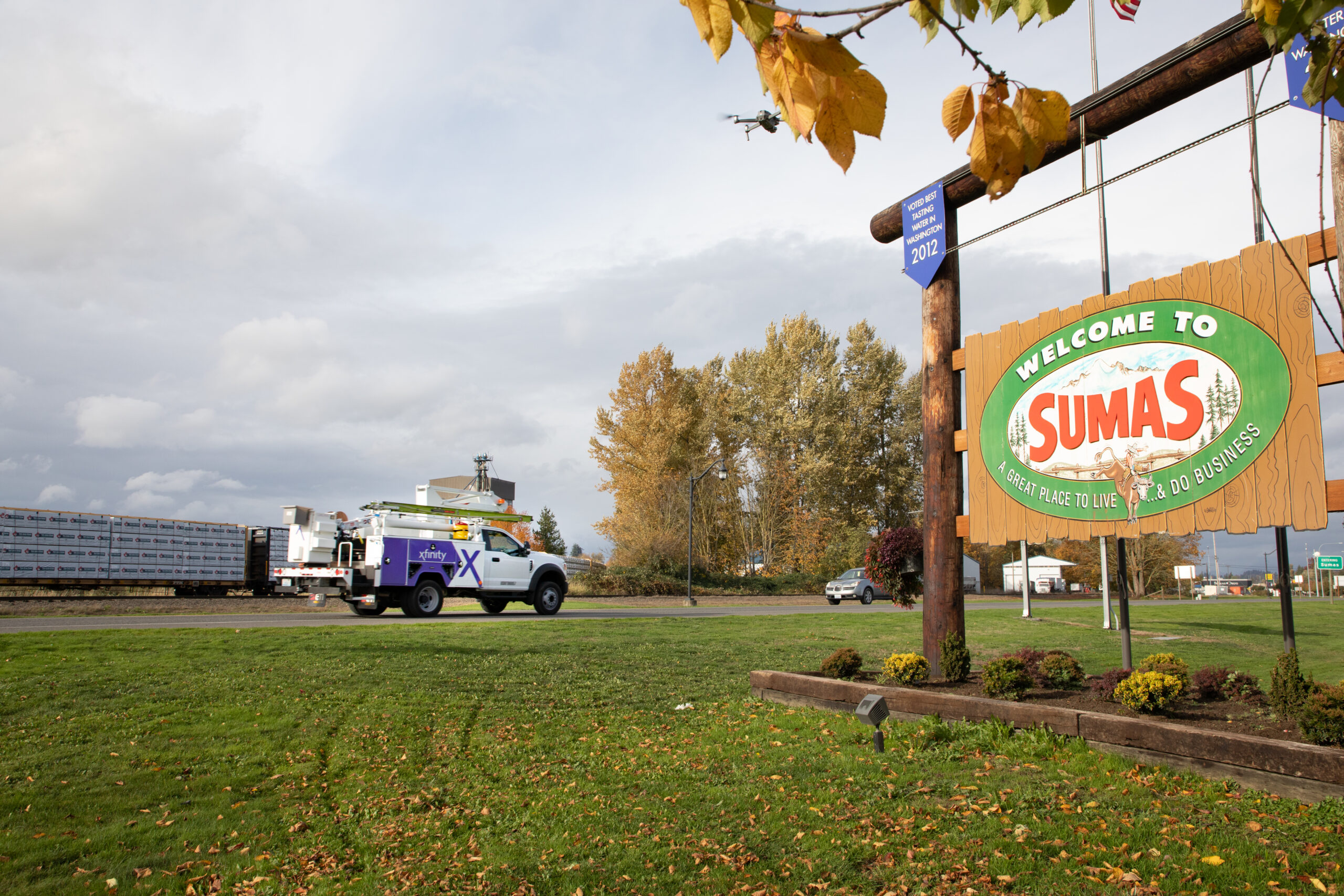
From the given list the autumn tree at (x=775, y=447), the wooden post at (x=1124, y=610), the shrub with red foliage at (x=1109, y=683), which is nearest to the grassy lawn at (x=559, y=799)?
the shrub with red foliage at (x=1109, y=683)

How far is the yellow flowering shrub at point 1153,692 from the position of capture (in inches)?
214

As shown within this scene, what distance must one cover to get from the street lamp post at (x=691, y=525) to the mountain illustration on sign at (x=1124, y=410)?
794 inches

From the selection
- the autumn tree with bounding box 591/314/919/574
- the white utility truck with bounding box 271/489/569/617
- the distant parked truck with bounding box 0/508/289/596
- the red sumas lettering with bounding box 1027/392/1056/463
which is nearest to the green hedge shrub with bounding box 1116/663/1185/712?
the red sumas lettering with bounding box 1027/392/1056/463

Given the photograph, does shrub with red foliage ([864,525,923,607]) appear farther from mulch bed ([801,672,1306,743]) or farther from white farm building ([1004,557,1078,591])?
white farm building ([1004,557,1078,591])

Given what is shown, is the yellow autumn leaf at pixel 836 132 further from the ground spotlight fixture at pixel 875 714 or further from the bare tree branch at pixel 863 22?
the ground spotlight fixture at pixel 875 714

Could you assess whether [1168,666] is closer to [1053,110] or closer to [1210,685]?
[1210,685]

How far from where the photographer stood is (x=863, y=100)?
81.6 inches

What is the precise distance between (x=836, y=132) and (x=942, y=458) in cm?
605

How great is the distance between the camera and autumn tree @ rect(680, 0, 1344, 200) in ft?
6.46

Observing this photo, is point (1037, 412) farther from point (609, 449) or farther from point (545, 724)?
point (609, 449)

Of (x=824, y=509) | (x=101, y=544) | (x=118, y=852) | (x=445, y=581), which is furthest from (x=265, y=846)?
(x=824, y=509)

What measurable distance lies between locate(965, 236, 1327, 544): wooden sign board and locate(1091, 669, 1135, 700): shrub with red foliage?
108 centimetres

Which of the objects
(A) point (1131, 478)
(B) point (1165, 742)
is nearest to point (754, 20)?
A: (B) point (1165, 742)

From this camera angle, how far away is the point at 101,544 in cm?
2506
